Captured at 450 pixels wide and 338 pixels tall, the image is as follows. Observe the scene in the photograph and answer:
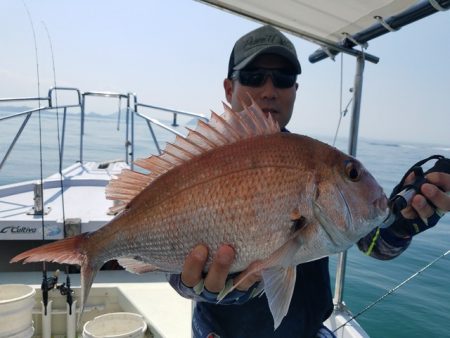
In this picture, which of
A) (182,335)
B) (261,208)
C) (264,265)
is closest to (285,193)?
(261,208)

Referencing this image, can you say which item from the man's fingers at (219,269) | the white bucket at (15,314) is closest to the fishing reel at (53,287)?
the white bucket at (15,314)

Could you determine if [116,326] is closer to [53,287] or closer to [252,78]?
[53,287]

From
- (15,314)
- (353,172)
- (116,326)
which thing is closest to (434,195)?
(353,172)

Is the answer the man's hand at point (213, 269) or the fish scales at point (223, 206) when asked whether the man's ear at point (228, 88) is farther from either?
the man's hand at point (213, 269)

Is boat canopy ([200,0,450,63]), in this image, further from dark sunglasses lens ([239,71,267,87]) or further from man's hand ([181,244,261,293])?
man's hand ([181,244,261,293])

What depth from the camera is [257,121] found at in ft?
4.58

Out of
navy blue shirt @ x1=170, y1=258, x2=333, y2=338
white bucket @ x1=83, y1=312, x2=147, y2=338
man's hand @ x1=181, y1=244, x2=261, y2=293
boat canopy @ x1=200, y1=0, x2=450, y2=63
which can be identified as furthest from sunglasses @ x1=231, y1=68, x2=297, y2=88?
white bucket @ x1=83, y1=312, x2=147, y2=338

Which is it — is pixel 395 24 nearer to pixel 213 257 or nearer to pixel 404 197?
pixel 404 197

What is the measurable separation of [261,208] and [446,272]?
27.3ft

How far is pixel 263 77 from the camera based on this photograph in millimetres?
2006

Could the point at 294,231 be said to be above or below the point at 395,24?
below

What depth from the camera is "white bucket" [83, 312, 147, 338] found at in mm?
2749

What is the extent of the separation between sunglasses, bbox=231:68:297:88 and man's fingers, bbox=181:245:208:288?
104cm

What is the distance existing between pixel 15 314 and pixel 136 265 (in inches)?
71.2
